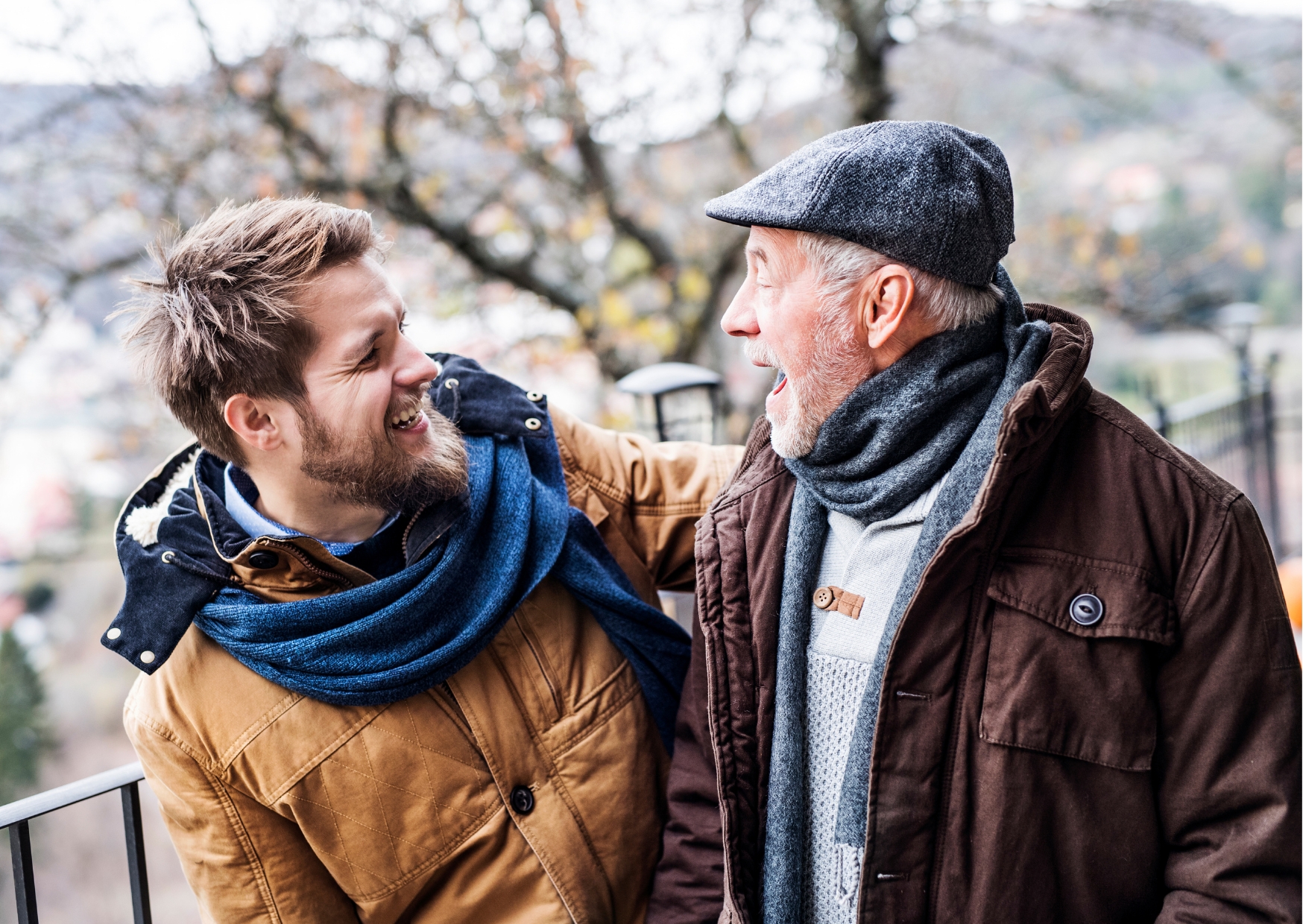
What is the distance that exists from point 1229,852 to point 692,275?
16.2 ft

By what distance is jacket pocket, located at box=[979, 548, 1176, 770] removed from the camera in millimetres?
1305

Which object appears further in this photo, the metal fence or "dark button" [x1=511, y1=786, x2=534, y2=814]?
the metal fence

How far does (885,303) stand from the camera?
4.89ft

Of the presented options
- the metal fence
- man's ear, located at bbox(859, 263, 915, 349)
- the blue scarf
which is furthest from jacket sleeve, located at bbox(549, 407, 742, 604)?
the metal fence

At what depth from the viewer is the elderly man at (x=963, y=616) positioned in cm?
130

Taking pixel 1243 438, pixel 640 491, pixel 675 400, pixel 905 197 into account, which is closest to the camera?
pixel 905 197

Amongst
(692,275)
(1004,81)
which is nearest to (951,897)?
(692,275)

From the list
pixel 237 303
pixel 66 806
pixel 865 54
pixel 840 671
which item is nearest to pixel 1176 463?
pixel 840 671

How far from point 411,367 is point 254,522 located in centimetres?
45

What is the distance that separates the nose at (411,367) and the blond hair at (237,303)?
166 mm

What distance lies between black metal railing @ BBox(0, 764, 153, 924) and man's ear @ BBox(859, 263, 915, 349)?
154cm

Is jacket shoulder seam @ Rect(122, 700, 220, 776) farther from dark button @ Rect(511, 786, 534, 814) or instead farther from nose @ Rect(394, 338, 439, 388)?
nose @ Rect(394, 338, 439, 388)

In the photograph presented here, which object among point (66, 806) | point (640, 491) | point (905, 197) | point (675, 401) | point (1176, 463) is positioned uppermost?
point (905, 197)

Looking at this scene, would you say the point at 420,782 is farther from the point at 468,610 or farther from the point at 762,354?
the point at 762,354
